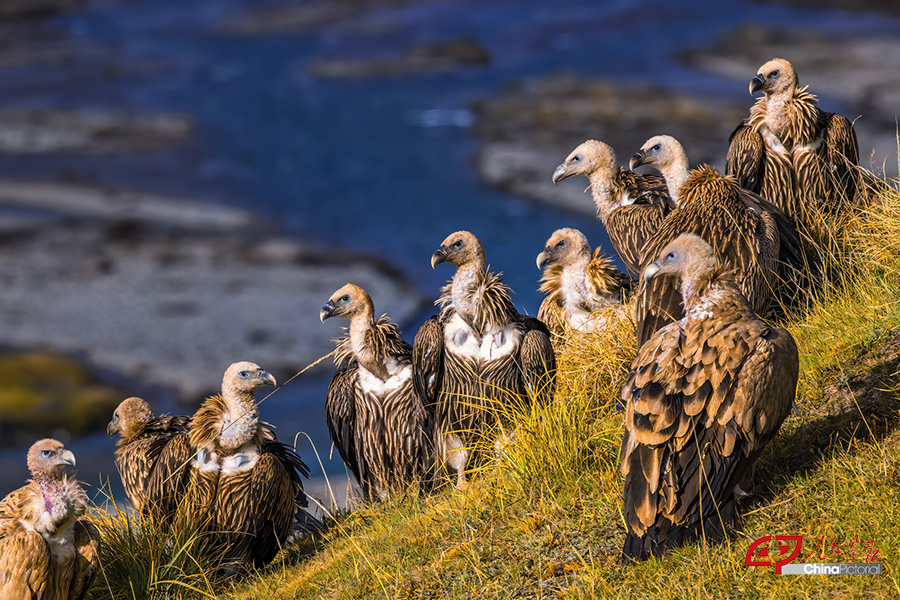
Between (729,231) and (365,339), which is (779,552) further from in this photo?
(365,339)

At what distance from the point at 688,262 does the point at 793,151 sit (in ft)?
12.5

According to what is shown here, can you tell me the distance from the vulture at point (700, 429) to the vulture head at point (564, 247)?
400cm

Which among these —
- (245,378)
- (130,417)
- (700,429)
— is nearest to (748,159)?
(700,429)

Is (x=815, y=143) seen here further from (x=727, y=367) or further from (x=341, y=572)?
(x=341, y=572)

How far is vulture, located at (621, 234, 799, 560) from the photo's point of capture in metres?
4.05

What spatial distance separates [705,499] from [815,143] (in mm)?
4723

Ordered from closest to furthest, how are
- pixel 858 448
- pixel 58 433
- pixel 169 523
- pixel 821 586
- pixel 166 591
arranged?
pixel 821 586, pixel 858 448, pixel 166 591, pixel 169 523, pixel 58 433

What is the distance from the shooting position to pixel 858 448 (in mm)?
4520

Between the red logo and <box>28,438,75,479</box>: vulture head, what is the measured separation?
395 cm

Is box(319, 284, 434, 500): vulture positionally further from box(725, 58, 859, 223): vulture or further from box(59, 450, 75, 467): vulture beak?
box(725, 58, 859, 223): vulture

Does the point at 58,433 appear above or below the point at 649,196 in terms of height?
below

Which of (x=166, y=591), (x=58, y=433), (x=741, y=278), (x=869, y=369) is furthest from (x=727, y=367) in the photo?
(x=58, y=433)

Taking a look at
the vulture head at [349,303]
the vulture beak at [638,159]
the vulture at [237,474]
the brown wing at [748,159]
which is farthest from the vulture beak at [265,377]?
the brown wing at [748,159]

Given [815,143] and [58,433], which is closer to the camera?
[815,143]
